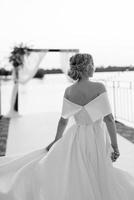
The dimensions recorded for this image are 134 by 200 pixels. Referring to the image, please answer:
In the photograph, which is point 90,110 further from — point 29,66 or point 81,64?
point 29,66

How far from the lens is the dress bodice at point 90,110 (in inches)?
82.9

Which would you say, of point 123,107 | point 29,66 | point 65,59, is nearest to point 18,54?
point 29,66

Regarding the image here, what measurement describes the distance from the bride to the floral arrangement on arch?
5673mm

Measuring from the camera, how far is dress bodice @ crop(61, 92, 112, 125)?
2105 mm

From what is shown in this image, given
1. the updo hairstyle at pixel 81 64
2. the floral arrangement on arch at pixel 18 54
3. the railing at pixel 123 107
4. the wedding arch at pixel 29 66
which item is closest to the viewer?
the updo hairstyle at pixel 81 64

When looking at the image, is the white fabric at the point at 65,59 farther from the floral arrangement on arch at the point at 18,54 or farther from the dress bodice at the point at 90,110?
the dress bodice at the point at 90,110

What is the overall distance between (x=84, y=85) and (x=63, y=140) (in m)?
0.42

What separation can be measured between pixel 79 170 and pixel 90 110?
1.32ft

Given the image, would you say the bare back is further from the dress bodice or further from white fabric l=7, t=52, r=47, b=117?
white fabric l=7, t=52, r=47, b=117

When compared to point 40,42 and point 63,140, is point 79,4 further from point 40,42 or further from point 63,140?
point 63,140

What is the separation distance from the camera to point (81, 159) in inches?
86.3

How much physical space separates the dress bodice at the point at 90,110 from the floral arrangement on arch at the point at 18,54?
A: 5721 millimetres

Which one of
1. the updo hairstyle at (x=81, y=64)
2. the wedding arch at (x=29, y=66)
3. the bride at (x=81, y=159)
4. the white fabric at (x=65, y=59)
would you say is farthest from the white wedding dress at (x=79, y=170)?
the white fabric at (x=65, y=59)

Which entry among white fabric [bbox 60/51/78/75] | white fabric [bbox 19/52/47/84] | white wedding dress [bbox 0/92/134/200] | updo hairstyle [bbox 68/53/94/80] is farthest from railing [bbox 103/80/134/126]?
updo hairstyle [bbox 68/53/94/80]
